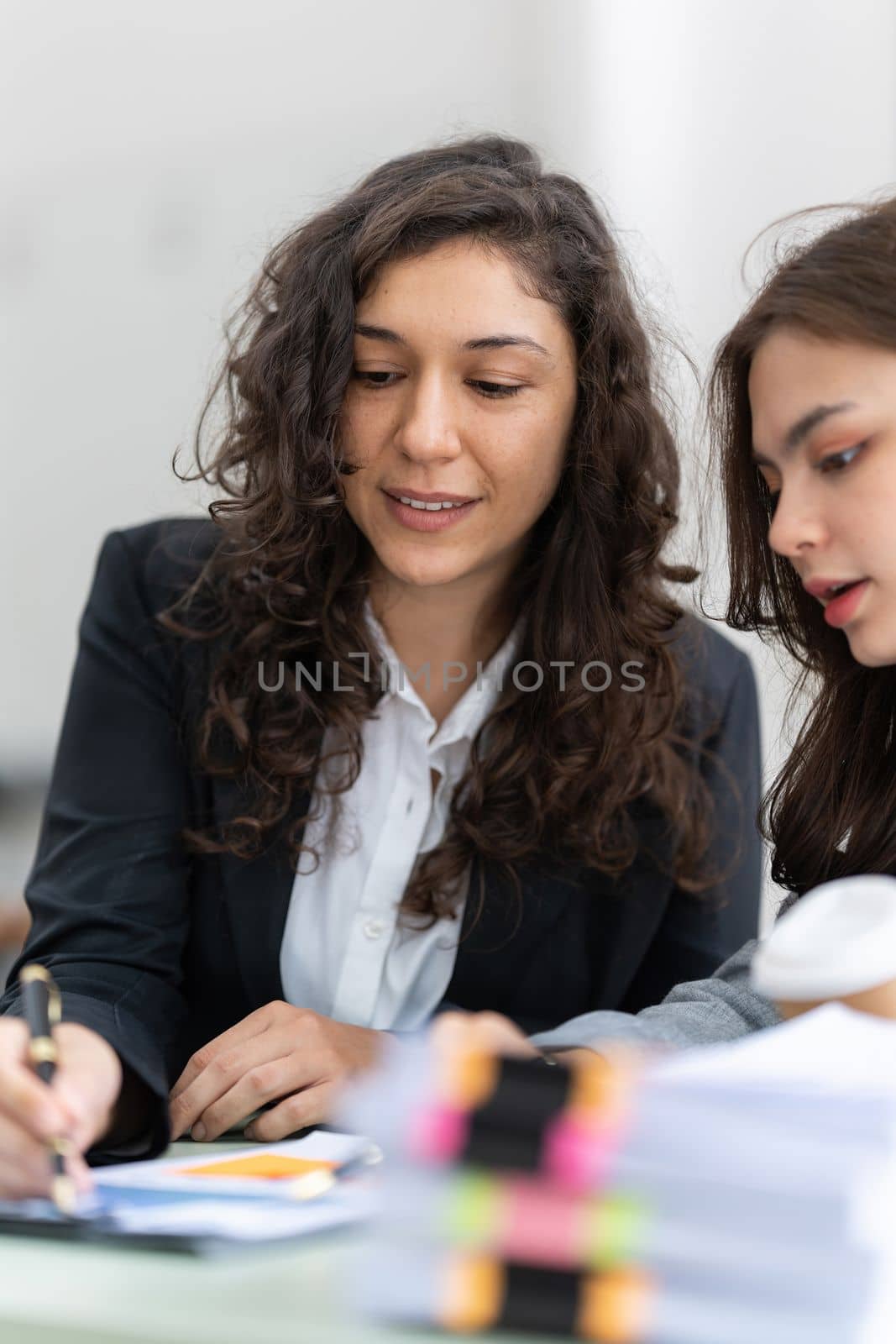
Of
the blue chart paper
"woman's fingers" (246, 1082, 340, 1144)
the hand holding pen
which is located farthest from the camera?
"woman's fingers" (246, 1082, 340, 1144)

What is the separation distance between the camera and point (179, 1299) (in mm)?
512

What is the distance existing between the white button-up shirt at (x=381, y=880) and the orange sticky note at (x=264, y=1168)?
1.41 feet

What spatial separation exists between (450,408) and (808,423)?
1.19 ft

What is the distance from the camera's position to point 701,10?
7.45 ft

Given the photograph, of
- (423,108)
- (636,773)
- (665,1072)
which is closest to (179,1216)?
(665,1072)

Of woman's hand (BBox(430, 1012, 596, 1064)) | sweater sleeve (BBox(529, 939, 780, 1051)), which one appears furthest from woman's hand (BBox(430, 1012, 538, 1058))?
sweater sleeve (BBox(529, 939, 780, 1051))

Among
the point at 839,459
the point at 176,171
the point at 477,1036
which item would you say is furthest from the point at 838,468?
the point at 176,171

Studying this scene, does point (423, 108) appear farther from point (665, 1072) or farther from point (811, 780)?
point (665, 1072)

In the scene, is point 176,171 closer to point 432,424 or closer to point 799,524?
point 432,424

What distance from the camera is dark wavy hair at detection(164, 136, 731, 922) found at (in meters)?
1.23

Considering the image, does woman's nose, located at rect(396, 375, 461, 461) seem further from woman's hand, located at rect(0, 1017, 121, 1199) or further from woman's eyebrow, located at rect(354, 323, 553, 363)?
woman's hand, located at rect(0, 1017, 121, 1199)

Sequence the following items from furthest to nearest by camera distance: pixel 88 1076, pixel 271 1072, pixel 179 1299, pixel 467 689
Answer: pixel 467 689 < pixel 271 1072 < pixel 88 1076 < pixel 179 1299

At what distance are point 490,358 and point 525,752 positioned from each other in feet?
1.18

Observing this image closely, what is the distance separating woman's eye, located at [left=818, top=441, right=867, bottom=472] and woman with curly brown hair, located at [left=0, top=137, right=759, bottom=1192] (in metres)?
0.36
